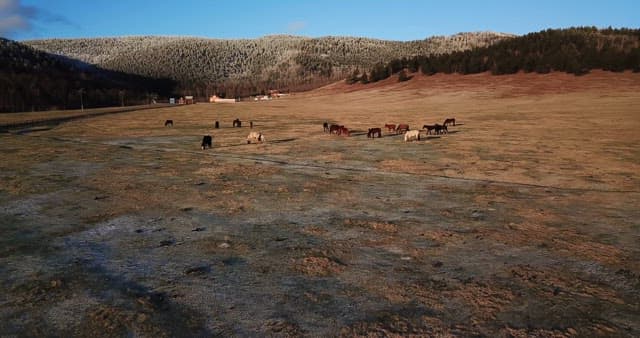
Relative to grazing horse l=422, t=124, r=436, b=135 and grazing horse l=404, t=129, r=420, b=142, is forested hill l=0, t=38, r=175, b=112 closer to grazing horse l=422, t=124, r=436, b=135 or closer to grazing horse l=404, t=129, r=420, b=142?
grazing horse l=422, t=124, r=436, b=135

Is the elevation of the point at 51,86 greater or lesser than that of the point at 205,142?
greater

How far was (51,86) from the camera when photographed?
454ft

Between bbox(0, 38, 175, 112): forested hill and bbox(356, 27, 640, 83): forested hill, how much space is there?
84.3 m

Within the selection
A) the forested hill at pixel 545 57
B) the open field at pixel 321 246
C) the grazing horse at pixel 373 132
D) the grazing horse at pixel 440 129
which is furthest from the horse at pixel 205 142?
the forested hill at pixel 545 57

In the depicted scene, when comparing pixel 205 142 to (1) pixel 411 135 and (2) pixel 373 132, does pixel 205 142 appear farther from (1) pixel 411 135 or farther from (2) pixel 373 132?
(1) pixel 411 135

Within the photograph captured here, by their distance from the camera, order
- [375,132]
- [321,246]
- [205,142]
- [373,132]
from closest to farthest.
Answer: [321,246] < [205,142] < [373,132] < [375,132]

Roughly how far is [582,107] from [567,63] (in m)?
27.7

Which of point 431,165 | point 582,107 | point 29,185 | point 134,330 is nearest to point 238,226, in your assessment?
point 134,330

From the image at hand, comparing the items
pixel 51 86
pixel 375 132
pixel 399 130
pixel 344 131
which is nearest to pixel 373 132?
pixel 375 132

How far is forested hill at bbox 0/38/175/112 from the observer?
122306 millimetres

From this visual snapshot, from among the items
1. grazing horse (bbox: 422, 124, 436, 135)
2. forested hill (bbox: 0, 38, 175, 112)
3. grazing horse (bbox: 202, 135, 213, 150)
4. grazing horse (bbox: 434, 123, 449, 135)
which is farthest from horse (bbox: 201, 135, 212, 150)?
forested hill (bbox: 0, 38, 175, 112)

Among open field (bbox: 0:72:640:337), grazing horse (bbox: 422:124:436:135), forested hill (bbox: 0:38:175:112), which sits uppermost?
forested hill (bbox: 0:38:175:112)

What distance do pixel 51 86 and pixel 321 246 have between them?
156191mm

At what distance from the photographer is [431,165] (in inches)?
748
